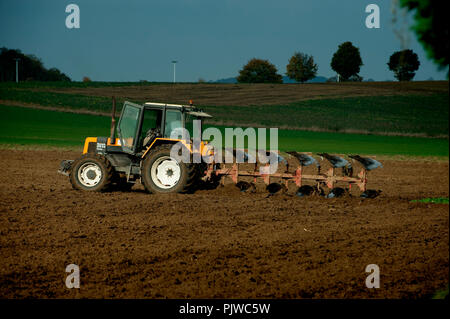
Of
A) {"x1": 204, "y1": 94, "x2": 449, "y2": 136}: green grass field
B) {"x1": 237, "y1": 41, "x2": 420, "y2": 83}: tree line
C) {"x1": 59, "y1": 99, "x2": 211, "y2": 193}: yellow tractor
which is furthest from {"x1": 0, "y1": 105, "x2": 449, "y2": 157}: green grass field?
{"x1": 237, "y1": 41, "x2": 420, "y2": 83}: tree line

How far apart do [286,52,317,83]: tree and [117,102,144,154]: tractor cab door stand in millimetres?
89248

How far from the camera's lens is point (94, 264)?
634cm

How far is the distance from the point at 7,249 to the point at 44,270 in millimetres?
1186

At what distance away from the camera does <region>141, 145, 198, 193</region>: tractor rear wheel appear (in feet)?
36.3

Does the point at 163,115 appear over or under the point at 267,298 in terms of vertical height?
over

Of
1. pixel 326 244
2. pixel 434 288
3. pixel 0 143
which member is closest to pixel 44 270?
pixel 326 244

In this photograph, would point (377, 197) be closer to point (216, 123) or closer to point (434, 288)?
point (434, 288)

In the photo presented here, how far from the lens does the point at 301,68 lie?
99.5 meters

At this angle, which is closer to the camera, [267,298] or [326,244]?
[267,298]

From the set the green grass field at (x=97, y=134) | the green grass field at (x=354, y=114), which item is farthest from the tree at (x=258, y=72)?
the green grass field at (x=97, y=134)

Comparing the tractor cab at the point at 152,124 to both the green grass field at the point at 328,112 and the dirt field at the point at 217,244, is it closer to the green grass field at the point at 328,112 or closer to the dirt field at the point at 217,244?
the dirt field at the point at 217,244

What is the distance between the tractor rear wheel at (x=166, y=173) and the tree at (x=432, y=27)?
329 inches

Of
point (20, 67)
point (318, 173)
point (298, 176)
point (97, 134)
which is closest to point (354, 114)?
point (97, 134)

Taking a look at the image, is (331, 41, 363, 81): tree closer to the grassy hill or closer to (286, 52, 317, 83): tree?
(286, 52, 317, 83): tree
